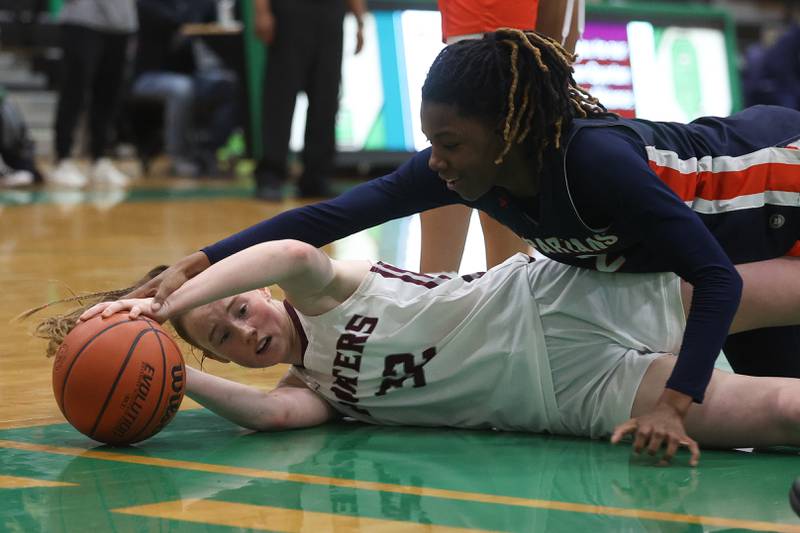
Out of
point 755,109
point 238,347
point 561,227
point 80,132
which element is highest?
point 755,109

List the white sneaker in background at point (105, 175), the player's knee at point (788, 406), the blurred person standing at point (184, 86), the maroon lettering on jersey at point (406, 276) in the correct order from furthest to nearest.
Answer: the blurred person standing at point (184, 86)
the white sneaker in background at point (105, 175)
the maroon lettering on jersey at point (406, 276)
the player's knee at point (788, 406)

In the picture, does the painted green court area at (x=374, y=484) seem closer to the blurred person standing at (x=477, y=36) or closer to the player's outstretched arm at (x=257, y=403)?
the player's outstretched arm at (x=257, y=403)

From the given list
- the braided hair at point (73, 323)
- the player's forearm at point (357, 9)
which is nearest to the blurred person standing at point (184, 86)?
the player's forearm at point (357, 9)

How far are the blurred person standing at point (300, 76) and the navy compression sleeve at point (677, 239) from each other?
6495mm

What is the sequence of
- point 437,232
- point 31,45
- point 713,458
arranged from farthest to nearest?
point 31,45, point 437,232, point 713,458

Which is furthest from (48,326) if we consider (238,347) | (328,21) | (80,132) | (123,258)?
(80,132)

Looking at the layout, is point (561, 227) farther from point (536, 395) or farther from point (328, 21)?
point (328, 21)

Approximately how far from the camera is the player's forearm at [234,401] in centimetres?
329

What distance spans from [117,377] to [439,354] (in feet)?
2.63

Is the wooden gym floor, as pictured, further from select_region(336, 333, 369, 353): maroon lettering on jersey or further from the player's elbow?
the player's elbow

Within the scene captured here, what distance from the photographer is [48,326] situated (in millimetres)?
3365

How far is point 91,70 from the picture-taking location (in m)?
10.8

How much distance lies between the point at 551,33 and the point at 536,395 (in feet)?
5.19

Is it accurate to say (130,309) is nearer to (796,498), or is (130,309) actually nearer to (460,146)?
(460,146)
